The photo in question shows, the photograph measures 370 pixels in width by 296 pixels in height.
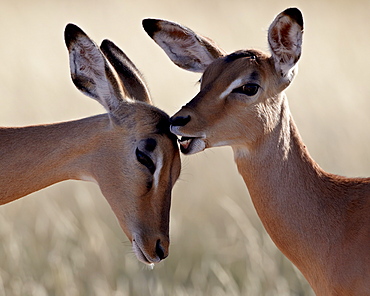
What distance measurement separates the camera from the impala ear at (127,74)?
5.59 m

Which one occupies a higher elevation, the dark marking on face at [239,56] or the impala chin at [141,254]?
the dark marking on face at [239,56]

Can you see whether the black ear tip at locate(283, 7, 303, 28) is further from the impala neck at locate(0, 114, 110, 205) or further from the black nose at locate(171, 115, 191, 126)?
the impala neck at locate(0, 114, 110, 205)

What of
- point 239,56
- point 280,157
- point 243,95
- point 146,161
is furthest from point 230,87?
point 146,161

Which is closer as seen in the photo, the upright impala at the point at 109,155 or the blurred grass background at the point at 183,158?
the upright impala at the point at 109,155

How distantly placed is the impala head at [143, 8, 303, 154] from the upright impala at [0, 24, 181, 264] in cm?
28

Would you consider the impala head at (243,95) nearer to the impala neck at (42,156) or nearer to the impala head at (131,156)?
the impala head at (131,156)

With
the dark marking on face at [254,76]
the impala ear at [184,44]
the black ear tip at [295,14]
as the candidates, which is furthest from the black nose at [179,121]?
the impala ear at [184,44]

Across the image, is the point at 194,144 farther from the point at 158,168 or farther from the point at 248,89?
the point at 248,89

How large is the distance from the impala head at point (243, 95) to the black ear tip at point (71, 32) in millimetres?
707

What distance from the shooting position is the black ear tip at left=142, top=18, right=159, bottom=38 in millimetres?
5581

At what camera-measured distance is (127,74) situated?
18.5 ft

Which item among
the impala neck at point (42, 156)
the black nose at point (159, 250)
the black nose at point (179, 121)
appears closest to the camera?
the black nose at point (179, 121)

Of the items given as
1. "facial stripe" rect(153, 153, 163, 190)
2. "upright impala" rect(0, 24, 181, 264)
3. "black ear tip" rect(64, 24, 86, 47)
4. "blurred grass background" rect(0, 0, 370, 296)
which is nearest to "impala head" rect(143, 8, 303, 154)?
"facial stripe" rect(153, 153, 163, 190)

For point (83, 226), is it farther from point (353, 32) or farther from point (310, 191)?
point (353, 32)
